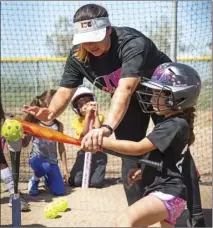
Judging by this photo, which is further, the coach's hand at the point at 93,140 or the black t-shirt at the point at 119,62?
the black t-shirt at the point at 119,62

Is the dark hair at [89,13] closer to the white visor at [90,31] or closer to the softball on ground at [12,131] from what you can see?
the white visor at [90,31]

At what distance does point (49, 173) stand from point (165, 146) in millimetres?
2612

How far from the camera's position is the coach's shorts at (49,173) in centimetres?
471

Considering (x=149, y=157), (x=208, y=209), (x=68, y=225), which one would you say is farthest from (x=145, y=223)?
(x=208, y=209)

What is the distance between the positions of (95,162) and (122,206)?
37.8 inches

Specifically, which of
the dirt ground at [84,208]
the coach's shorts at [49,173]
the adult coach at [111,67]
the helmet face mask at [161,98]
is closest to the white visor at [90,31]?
Answer: the adult coach at [111,67]

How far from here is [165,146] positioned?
7.82ft

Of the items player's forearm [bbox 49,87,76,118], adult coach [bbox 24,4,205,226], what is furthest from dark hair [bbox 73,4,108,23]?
player's forearm [bbox 49,87,76,118]

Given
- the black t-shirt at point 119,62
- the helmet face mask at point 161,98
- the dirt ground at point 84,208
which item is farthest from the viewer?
the dirt ground at point 84,208

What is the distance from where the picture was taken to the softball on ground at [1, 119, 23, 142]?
221 centimetres

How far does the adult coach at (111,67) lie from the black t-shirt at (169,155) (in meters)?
0.24

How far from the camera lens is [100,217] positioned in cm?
396

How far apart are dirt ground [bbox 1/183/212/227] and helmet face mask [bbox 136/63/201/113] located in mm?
1552

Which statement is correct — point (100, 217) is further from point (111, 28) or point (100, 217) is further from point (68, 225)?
point (111, 28)
